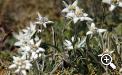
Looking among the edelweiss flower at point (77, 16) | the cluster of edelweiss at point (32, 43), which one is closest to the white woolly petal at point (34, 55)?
the cluster of edelweiss at point (32, 43)

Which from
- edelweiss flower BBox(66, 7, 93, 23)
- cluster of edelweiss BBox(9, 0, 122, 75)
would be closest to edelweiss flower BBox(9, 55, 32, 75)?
cluster of edelweiss BBox(9, 0, 122, 75)

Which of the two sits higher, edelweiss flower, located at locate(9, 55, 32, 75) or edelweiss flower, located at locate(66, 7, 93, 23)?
edelweiss flower, located at locate(66, 7, 93, 23)

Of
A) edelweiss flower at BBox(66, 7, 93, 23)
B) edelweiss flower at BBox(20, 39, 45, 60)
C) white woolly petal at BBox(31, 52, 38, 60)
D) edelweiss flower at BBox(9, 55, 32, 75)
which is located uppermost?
edelweiss flower at BBox(66, 7, 93, 23)

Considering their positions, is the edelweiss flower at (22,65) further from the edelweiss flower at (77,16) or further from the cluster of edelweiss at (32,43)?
the edelweiss flower at (77,16)

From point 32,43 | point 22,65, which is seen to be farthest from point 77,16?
point 22,65

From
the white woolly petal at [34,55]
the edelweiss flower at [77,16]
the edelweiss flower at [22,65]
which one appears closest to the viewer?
the edelweiss flower at [22,65]

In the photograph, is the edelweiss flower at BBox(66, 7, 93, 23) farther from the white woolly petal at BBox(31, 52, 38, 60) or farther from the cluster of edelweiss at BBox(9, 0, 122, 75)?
the white woolly petal at BBox(31, 52, 38, 60)

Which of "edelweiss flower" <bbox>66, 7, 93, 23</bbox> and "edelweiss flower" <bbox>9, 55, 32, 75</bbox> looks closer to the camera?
"edelweiss flower" <bbox>9, 55, 32, 75</bbox>

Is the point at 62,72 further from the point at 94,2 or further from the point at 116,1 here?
the point at 94,2

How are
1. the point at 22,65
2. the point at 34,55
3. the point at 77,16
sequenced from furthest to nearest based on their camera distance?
the point at 77,16 < the point at 34,55 < the point at 22,65

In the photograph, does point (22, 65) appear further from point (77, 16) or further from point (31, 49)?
point (77, 16)

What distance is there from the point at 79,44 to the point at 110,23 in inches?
40.9

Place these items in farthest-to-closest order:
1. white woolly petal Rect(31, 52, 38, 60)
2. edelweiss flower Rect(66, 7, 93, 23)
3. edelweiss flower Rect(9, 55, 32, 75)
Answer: edelweiss flower Rect(66, 7, 93, 23) → white woolly petal Rect(31, 52, 38, 60) → edelweiss flower Rect(9, 55, 32, 75)

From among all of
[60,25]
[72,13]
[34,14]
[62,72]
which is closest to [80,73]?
[62,72]
